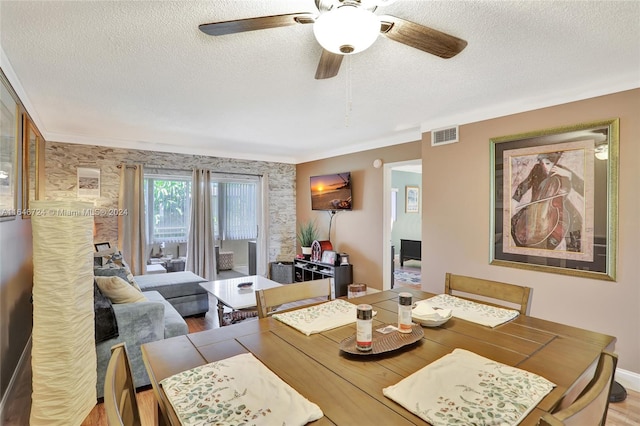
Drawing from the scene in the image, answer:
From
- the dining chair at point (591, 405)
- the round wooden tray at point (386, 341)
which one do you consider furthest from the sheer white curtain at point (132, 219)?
the dining chair at point (591, 405)

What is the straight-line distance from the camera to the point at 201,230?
5.42 metres

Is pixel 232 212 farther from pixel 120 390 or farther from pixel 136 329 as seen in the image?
pixel 120 390

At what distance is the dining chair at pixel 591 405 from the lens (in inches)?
24.8

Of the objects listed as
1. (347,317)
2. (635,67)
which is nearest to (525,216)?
(635,67)

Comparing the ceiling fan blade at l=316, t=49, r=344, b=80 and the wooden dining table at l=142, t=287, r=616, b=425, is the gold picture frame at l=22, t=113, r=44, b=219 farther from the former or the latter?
the ceiling fan blade at l=316, t=49, r=344, b=80

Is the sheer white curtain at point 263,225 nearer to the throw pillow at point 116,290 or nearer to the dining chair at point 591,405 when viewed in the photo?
the throw pillow at point 116,290

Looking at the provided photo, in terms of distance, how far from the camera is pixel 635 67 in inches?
89.1

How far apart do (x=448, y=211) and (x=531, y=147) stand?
98 centimetres

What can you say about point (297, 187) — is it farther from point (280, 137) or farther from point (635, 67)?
point (635, 67)

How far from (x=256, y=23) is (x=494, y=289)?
1.87 metres

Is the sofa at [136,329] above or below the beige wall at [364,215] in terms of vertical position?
below

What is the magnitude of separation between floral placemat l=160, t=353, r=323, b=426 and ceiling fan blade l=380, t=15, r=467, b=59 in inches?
58.6

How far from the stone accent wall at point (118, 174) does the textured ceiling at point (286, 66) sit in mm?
600

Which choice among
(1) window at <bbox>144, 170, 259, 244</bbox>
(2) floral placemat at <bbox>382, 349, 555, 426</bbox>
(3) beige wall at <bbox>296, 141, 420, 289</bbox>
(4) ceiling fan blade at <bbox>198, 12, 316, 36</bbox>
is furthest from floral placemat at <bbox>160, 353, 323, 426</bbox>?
(1) window at <bbox>144, 170, 259, 244</bbox>
